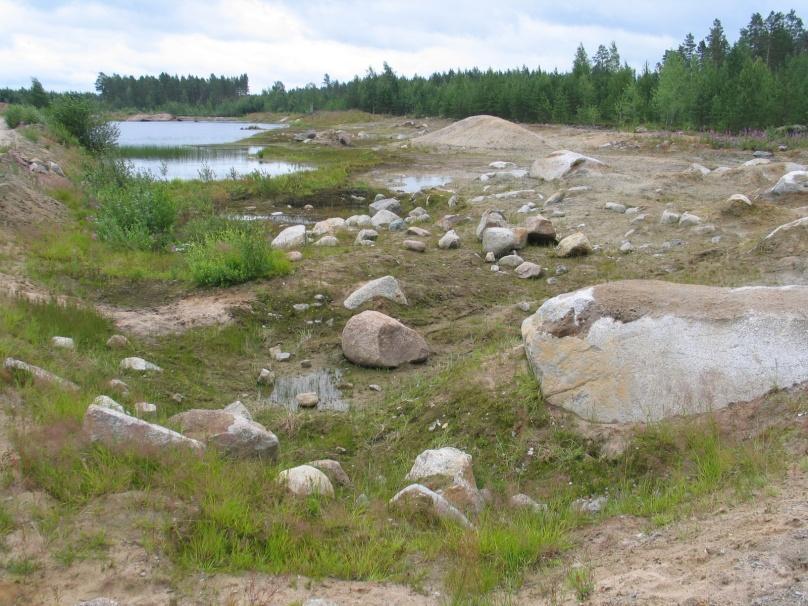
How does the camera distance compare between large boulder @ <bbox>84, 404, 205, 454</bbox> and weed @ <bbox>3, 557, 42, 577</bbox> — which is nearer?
weed @ <bbox>3, 557, 42, 577</bbox>

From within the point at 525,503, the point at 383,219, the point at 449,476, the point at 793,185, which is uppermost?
the point at 793,185

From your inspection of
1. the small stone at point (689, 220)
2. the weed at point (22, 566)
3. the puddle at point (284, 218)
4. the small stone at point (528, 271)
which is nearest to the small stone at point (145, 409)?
the weed at point (22, 566)

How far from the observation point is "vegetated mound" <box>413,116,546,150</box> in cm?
4012

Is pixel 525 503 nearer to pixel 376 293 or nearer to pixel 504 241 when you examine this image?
pixel 376 293

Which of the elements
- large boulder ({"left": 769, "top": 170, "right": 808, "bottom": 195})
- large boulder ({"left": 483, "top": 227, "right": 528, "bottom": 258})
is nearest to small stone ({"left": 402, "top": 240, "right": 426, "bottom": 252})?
large boulder ({"left": 483, "top": 227, "right": 528, "bottom": 258})

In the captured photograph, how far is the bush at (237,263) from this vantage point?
11.0m

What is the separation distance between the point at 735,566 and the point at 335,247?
11.2 meters

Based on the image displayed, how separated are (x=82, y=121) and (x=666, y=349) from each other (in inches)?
1194

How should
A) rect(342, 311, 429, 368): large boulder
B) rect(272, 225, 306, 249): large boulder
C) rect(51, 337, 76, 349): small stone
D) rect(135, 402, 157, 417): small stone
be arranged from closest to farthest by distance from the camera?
1. rect(135, 402, 157, 417): small stone
2. rect(51, 337, 76, 349): small stone
3. rect(342, 311, 429, 368): large boulder
4. rect(272, 225, 306, 249): large boulder

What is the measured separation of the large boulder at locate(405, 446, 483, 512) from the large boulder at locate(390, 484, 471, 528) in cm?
23

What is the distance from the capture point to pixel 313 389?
27.0 feet

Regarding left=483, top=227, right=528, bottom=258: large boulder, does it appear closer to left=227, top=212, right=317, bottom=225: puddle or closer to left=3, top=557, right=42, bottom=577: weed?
left=227, top=212, right=317, bottom=225: puddle

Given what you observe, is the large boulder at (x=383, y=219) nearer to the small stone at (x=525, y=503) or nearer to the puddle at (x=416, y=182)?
the puddle at (x=416, y=182)

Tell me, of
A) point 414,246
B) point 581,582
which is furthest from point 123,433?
point 414,246
